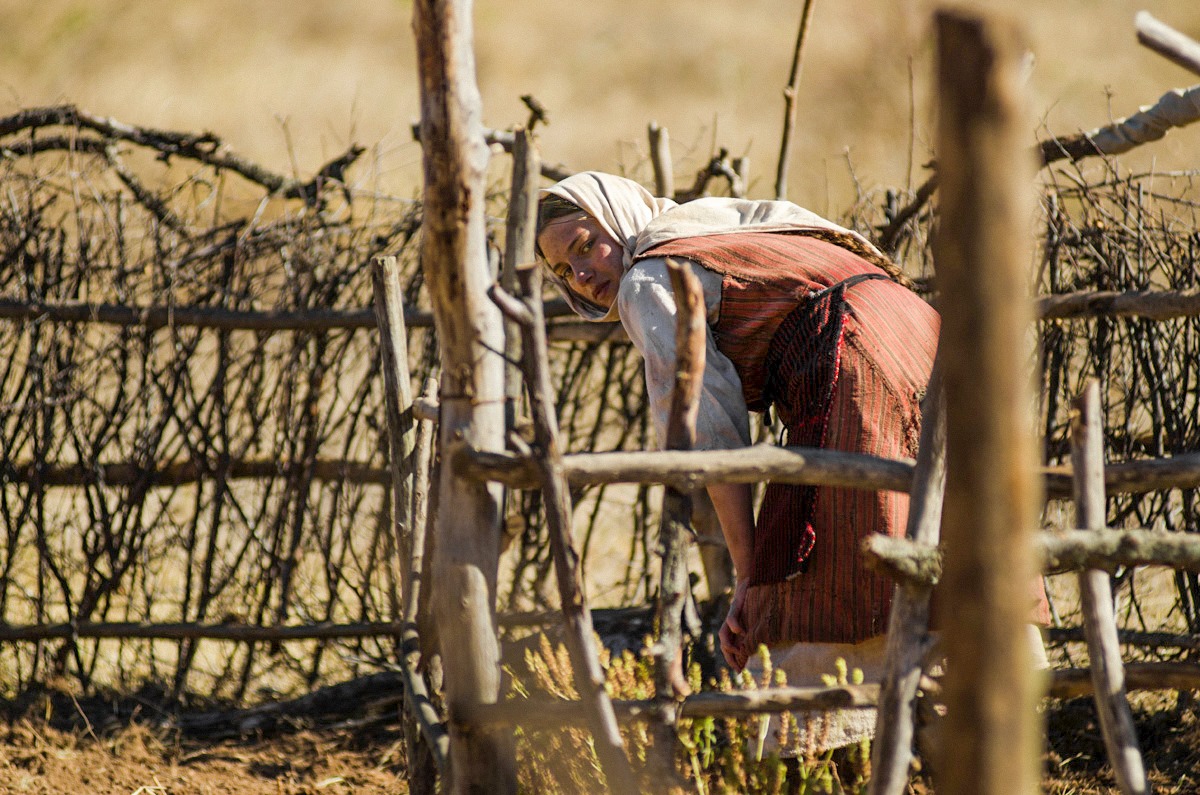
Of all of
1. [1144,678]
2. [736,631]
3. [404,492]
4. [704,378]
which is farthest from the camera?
[404,492]

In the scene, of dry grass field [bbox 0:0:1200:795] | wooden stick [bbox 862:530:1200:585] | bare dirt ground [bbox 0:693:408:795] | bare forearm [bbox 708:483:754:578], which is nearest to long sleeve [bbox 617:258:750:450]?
bare forearm [bbox 708:483:754:578]

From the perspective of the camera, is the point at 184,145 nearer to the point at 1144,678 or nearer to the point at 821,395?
the point at 821,395

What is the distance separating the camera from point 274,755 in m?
3.66

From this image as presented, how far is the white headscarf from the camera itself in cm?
238

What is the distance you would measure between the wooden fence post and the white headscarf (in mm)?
589

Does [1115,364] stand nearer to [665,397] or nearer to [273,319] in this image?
[665,397]

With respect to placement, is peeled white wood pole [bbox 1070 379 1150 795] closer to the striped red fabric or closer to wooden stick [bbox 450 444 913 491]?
wooden stick [bbox 450 444 913 491]

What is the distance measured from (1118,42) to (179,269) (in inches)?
1480

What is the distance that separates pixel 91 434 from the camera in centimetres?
409

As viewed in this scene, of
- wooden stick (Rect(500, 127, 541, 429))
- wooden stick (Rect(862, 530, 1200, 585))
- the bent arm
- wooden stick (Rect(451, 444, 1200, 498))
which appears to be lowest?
wooden stick (Rect(862, 530, 1200, 585))

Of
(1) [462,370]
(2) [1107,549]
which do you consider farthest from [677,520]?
(2) [1107,549]

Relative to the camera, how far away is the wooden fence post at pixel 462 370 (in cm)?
178

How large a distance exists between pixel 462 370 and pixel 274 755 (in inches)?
91.8

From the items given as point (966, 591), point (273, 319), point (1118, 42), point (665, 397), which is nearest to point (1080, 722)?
point (665, 397)
